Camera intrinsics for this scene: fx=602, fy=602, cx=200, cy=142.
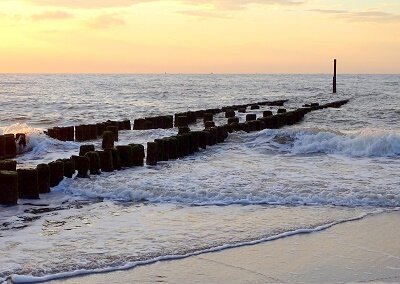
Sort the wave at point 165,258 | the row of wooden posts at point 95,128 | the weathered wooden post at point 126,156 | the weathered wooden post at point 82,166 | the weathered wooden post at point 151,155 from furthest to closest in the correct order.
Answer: the row of wooden posts at point 95,128, the weathered wooden post at point 151,155, the weathered wooden post at point 126,156, the weathered wooden post at point 82,166, the wave at point 165,258

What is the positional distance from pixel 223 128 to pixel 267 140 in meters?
1.45

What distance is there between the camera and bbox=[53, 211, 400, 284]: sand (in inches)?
218

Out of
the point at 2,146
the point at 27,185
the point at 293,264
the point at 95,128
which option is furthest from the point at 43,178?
the point at 95,128

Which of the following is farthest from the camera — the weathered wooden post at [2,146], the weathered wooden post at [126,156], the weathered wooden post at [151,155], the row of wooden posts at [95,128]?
the row of wooden posts at [95,128]

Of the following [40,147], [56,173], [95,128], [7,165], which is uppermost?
[7,165]

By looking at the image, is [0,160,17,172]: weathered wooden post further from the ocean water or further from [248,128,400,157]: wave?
[248,128,400,157]: wave

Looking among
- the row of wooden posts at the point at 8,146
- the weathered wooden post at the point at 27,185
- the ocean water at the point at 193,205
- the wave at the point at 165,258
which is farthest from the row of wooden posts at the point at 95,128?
the wave at the point at 165,258

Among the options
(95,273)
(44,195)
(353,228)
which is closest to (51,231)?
(95,273)

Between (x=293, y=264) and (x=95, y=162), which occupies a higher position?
(x=95, y=162)

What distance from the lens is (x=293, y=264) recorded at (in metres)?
5.96

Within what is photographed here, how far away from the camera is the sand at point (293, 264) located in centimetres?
554

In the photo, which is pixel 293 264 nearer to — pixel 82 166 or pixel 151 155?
pixel 82 166

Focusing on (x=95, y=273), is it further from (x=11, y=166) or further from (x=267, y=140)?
(x=267, y=140)

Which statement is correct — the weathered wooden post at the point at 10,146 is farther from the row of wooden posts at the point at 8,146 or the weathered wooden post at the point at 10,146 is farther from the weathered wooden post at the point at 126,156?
the weathered wooden post at the point at 126,156
